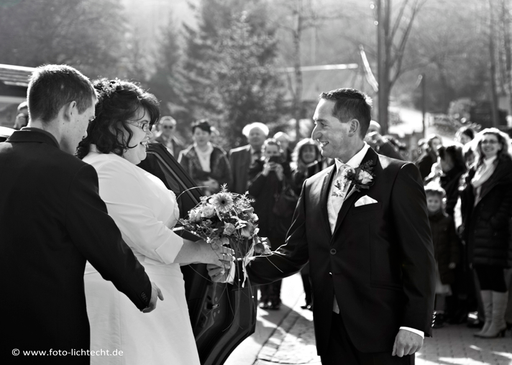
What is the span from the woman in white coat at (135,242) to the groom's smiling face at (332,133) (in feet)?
2.93

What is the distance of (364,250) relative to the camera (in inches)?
155

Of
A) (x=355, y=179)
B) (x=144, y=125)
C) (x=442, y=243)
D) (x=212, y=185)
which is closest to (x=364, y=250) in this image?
(x=355, y=179)

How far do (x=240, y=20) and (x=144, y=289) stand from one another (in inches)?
1331

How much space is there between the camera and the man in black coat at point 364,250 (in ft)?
12.6

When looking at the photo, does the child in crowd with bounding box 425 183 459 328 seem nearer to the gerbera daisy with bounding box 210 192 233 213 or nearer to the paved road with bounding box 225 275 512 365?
the paved road with bounding box 225 275 512 365

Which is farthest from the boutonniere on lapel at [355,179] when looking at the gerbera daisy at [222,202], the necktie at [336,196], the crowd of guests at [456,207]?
the crowd of guests at [456,207]

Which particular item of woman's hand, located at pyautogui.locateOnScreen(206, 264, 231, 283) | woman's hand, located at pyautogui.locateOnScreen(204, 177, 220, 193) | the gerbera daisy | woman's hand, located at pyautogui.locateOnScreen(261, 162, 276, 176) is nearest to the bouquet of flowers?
the gerbera daisy

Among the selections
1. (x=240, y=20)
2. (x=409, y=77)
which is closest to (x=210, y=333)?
(x=240, y=20)

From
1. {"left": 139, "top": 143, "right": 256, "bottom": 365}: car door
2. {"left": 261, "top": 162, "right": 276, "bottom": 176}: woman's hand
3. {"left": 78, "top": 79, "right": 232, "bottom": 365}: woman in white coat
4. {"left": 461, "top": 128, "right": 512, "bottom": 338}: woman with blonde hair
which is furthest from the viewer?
{"left": 261, "top": 162, "right": 276, "bottom": 176}: woman's hand

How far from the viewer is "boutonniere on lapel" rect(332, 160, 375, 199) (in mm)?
3969

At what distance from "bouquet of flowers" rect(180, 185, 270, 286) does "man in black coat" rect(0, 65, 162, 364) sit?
0.79 meters

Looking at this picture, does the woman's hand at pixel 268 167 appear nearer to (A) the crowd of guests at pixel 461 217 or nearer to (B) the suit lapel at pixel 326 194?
(A) the crowd of guests at pixel 461 217

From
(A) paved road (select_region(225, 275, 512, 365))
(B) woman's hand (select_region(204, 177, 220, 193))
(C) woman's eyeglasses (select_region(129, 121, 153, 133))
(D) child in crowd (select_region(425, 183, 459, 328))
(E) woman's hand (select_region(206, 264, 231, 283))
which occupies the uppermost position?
(C) woman's eyeglasses (select_region(129, 121, 153, 133))

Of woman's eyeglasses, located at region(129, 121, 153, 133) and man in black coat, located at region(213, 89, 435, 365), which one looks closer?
woman's eyeglasses, located at region(129, 121, 153, 133)
